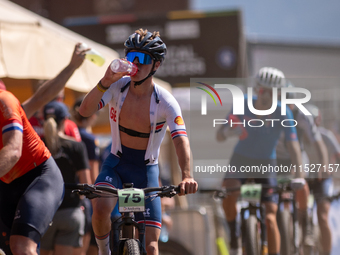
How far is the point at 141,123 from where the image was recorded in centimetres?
434

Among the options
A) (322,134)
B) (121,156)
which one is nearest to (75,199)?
(121,156)

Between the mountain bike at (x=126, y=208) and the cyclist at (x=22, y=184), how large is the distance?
0.21 metres

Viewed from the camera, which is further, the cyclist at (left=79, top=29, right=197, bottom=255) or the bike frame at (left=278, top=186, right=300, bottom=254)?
the bike frame at (left=278, top=186, right=300, bottom=254)

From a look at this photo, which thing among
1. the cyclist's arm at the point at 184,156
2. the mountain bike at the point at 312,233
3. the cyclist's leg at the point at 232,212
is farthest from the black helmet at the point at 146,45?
the mountain bike at the point at 312,233

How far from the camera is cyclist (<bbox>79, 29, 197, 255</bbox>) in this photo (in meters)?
4.14

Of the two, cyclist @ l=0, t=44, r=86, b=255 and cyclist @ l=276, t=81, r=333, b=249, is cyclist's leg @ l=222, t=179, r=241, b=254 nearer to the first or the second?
cyclist @ l=276, t=81, r=333, b=249

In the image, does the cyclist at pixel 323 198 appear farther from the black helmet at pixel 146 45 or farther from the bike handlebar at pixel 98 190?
the bike handlebar at pixel 98 190

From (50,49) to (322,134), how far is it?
440 cm

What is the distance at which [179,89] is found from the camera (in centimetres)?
1495

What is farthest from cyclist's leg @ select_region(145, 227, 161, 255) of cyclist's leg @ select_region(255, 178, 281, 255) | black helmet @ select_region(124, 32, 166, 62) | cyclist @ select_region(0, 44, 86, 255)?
cyclist's leg @ select_region(255, 178, 281, 255)

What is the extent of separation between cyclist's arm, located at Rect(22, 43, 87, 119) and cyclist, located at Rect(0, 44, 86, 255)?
0.78 metres

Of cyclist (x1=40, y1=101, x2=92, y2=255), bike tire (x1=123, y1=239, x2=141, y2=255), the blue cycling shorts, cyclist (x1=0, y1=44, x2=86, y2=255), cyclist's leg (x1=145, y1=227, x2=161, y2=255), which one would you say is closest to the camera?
cyclist (x1=0, y1=44, x2=86, y2=255)

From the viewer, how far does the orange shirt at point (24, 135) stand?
3443 millimetres

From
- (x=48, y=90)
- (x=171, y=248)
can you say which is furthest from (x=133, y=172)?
(x=171, y=248)
